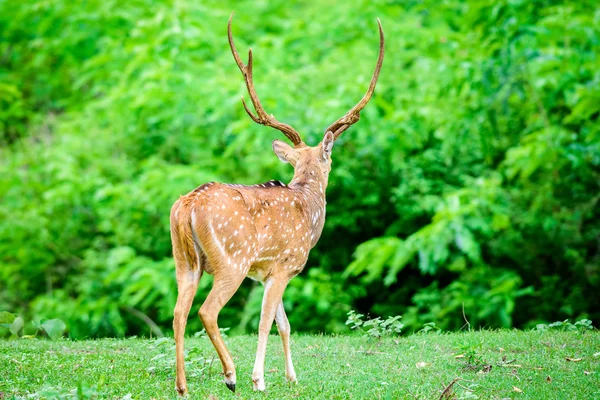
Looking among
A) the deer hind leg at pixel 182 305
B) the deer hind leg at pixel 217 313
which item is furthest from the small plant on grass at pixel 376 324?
the deer hind leg at pixel 182 305

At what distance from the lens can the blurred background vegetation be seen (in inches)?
511

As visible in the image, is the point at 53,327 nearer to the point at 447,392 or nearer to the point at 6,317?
the point at 6,317

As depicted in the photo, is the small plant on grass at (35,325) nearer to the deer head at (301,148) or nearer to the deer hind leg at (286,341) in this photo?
the deer hind leg at (286,341)

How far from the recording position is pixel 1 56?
72.0 feet

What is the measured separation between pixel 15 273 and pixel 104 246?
6.06 ft

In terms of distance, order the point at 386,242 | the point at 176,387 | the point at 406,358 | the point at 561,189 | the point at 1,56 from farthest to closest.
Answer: the point at 1,56
the point at 561,189
the point at 386,242
the point at 406,358
the point at 176,387

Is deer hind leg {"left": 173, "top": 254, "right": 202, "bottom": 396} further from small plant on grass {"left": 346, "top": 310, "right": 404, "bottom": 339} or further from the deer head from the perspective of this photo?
small plant on grass {"left": 346, "top": 310, "right": 404, "bottom": 339}

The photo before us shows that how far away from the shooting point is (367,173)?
46.9 feet

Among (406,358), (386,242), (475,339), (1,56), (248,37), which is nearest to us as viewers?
(406,358)

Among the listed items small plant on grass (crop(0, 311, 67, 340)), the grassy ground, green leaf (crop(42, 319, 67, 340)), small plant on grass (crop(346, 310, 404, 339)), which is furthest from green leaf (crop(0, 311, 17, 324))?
small plant on grass (crop(346, 310, 404, 339))

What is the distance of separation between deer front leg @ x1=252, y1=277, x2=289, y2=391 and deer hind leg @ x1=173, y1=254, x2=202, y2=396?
2.00ft

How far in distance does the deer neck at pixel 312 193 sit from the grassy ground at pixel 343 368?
1.34m

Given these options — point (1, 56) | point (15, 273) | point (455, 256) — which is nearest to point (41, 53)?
point (1, 56)

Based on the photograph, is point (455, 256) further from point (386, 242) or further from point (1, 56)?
point (1, 56)
